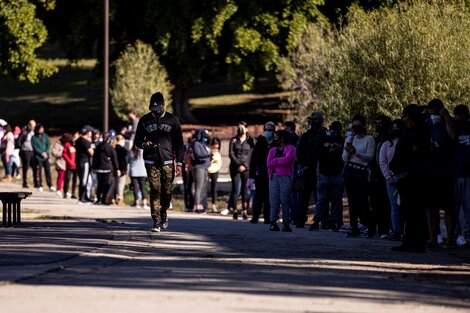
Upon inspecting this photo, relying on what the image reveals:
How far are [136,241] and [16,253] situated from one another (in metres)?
2.83

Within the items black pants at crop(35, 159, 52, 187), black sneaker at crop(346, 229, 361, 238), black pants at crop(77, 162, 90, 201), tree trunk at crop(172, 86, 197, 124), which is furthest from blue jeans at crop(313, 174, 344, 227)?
tree trunk at crop(172, 86, 197, 124)

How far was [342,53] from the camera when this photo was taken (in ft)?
119

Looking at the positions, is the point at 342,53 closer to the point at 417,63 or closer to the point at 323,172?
the point at 417,63

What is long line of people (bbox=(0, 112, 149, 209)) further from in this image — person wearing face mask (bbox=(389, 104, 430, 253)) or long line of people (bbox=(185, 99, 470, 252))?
person wearing face mask (bbox=(389, 104, 430, 253))

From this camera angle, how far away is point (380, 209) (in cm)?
2092

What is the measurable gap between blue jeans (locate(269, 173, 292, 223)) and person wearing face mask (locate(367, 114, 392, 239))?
1363 millimetres

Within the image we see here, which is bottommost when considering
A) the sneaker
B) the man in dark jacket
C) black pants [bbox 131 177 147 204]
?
the sneaker

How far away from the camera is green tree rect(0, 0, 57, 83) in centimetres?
5347

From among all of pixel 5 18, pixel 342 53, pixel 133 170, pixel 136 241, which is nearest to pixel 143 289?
pixel 136 241

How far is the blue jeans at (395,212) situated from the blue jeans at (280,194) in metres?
2.23

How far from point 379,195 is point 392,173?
6.88 ft

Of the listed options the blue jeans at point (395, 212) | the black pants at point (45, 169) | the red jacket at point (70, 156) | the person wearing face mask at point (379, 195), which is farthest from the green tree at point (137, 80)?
the blue jeans at point (395, 212)

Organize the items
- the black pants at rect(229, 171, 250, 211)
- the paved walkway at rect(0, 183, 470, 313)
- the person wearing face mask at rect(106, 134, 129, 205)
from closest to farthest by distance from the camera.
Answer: the paved walkway at rect(0, 183, 470, 313), the black pants at rect(229, 171, 250, 211), the person wearing face mask at rect(106, 134, 129, 205)

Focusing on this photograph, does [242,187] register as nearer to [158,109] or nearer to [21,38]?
[158,109]
